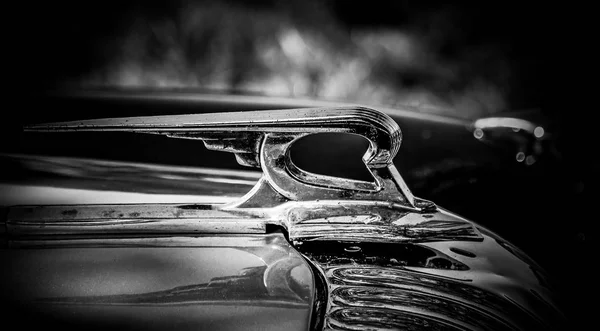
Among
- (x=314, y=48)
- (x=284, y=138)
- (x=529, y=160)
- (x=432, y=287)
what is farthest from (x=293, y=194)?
(x=314, y=48)

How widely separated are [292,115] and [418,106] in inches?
38.8

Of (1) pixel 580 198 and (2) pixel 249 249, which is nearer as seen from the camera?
(2) pixel 249 249

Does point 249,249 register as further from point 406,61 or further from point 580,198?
point 406,61

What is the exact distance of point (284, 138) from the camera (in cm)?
61

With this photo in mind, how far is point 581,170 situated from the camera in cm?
83

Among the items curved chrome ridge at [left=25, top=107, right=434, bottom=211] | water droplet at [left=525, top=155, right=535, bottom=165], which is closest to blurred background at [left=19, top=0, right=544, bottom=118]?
water droplet at [left=525, top=155, right=535, bottom=165]

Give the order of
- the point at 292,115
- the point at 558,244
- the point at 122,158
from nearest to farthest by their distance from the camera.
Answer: the point at 292,115 → the point at 558,244 → the point at 122,158

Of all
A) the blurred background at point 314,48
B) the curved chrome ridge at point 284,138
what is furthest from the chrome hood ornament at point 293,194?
the blurred background at point 314,48

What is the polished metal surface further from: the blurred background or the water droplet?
the blurred background

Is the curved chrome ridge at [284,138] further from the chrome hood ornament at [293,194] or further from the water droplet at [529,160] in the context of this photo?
the water droplet at [529,160]

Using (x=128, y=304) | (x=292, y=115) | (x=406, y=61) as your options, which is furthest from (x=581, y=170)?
(x=128, y=304)

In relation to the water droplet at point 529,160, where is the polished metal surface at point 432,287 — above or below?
below

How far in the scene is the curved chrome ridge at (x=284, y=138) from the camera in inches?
23.4

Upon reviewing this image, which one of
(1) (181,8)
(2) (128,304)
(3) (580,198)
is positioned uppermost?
(1) (181,8)
